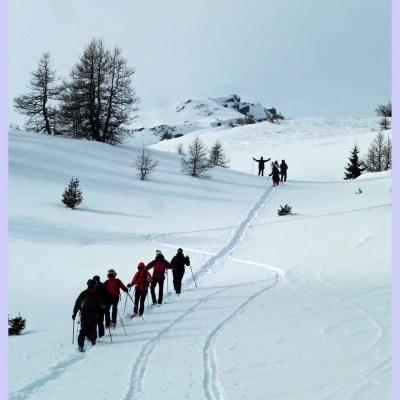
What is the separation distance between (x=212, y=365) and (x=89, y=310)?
133 inches

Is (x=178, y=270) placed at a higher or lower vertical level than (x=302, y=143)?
lower

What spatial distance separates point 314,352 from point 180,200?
60.7 ft

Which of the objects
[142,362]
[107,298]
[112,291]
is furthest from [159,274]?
[142,362]

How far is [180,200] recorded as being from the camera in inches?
1033

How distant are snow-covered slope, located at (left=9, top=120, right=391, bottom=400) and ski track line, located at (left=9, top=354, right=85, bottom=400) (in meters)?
0.03

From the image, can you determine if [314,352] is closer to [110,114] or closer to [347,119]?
[110,114]

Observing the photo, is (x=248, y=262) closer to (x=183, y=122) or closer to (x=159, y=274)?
(x=159, y=274)

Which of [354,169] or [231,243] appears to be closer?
[231,243]

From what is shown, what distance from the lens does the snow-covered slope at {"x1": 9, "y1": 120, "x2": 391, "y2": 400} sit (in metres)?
7.42

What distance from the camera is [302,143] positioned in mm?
66375

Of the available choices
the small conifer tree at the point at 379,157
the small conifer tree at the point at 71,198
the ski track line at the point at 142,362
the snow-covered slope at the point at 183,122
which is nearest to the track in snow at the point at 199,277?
the ski track line at the point at 142,362

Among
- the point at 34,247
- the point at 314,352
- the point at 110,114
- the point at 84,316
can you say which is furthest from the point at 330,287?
the point at 110,114

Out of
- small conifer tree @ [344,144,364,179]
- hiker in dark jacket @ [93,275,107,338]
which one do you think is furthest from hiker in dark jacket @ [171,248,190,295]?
small conifer tree @ [344,144,364,179]

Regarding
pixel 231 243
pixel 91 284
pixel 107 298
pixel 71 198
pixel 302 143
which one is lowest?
pixel 107 298
